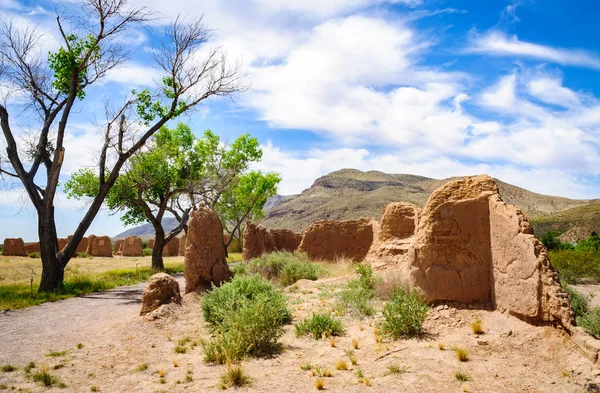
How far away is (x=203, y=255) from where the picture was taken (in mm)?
11188

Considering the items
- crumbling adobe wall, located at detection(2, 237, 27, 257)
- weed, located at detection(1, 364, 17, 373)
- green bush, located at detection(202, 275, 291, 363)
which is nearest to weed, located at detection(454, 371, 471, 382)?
green bush, located at detection(202, 275, 291, 363)

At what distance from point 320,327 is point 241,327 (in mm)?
1490

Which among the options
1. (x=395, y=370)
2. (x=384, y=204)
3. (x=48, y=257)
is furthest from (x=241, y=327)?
(x=384, y=204)

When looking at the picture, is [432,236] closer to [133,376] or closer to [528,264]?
[528,264]

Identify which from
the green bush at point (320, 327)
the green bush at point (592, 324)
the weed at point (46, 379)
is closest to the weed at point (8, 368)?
the weed at point (46, 379)

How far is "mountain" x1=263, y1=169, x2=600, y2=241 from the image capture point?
44.6m

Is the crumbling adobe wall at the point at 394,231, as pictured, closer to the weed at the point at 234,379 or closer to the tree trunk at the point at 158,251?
the weed at the point at 234,379

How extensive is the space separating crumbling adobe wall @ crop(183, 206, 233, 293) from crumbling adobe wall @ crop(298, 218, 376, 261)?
843 centimetres

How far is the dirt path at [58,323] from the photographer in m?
7.57

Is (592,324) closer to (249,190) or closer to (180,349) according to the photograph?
(180,349)

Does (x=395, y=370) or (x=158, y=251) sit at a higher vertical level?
(x=158, y=251)

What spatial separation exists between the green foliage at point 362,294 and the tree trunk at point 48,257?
32.4 ft

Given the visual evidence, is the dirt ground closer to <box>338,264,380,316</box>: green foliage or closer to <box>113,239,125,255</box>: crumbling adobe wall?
<box>338,264,380,316</box>: green foliage

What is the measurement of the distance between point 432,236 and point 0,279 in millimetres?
18651
